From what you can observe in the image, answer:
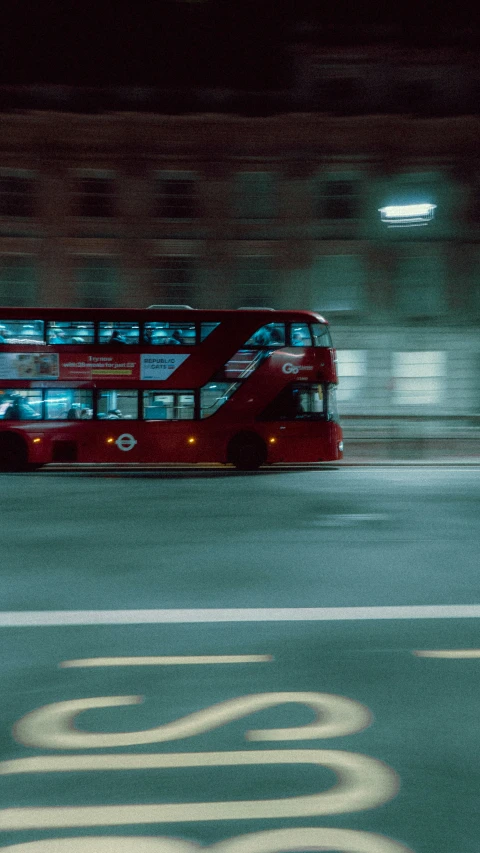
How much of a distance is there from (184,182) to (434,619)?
30.4 metres

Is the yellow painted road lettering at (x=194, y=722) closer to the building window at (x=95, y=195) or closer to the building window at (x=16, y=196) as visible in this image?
the building window at (x=95, y=195)

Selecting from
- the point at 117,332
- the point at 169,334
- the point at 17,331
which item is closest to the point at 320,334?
the point at 169,334

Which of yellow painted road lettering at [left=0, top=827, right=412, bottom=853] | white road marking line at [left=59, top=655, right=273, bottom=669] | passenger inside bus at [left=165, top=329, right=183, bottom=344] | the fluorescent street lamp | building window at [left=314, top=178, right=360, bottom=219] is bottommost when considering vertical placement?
yellow painted road lettering at [left=0, top=827, right=412, bottom=853]

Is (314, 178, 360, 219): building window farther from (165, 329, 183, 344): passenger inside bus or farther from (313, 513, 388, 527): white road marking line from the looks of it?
(313, 513, 388, 527): white road marking line

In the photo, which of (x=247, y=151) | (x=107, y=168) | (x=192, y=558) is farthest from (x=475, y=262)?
(x=192, y=558)

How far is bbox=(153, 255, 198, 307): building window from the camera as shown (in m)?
34.0

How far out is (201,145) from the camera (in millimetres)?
34250

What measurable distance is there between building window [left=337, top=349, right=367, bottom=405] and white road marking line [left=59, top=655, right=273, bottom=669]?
93.4 ft

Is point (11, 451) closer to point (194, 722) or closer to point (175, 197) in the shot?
point (194, 722)

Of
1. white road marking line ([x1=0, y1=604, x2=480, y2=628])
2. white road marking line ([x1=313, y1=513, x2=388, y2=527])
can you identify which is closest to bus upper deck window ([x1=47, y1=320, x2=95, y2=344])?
white road marking line ([x1=313, y1=513, x2=388, y2=527])

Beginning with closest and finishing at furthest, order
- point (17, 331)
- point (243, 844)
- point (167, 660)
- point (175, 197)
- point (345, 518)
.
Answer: point (243, 844) < point (167, 660) < point (345, 518) < point (17, 331) < point (175, 197)

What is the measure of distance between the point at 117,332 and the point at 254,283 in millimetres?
15440

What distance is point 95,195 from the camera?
3412 cm

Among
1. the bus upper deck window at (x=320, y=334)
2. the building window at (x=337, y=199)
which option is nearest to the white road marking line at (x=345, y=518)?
the bus upper deck window at (x=320, y=334)
